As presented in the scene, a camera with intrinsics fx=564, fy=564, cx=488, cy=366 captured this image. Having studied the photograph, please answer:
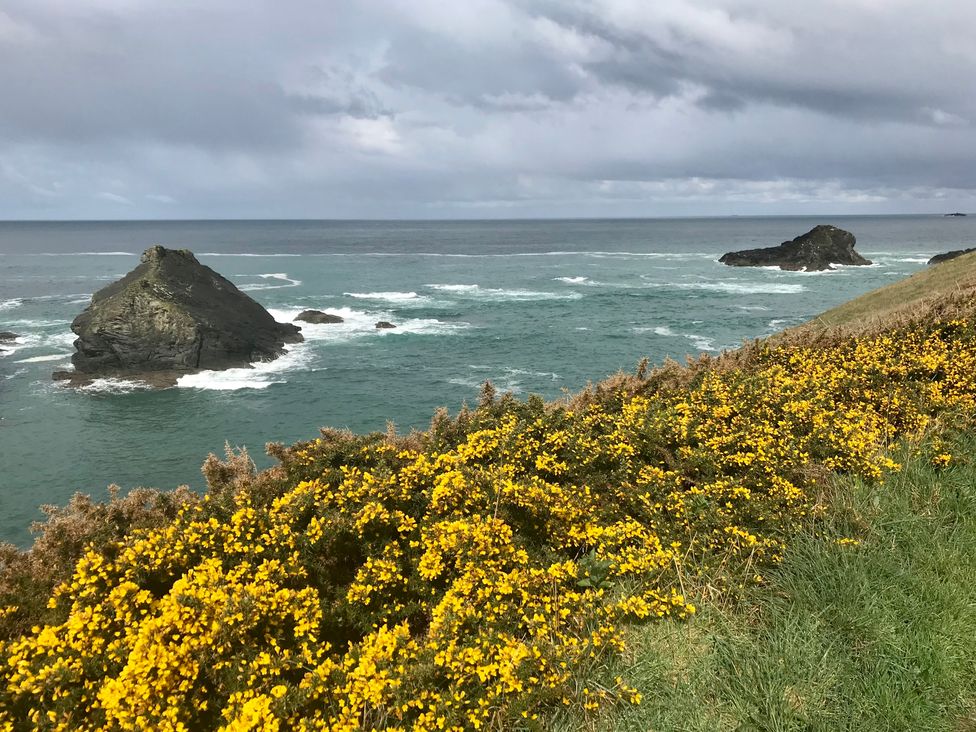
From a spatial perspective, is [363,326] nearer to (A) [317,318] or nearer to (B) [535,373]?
(A) [317,318]

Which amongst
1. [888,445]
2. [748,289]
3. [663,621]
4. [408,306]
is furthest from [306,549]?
[748,289]

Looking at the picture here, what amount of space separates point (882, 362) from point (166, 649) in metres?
11.6

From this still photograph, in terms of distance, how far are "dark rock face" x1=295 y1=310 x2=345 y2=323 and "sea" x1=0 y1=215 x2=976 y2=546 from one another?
1.17 metres

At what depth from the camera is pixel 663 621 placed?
5.35 meters

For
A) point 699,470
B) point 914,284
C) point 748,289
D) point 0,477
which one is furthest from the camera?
point 748,289

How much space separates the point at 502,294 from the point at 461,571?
69550 mm

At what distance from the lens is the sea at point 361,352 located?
27688 millimetres

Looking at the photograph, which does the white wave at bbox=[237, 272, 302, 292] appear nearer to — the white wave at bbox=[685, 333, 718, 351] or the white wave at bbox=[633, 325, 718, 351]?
the white wave at bbox=[633, 325, 718, 351]

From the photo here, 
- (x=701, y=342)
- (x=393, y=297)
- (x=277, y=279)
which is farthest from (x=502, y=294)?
(x=277, y=279)

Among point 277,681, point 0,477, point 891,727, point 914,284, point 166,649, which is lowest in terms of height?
point 0,477

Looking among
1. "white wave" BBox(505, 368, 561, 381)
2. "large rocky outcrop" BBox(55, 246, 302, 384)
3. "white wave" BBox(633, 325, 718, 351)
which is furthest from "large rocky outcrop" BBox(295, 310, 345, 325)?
"white wave" BBox(633, 325, 718, 351)

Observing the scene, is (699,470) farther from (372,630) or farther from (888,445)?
(372,630)

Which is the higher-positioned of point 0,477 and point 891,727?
point 891,727

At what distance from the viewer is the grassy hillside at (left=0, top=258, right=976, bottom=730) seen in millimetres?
4254
